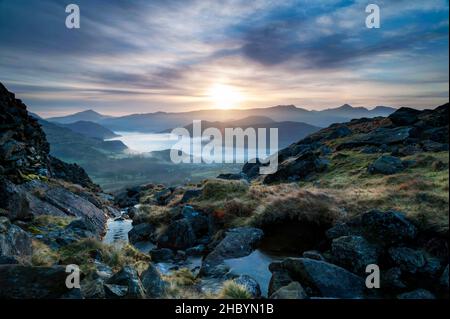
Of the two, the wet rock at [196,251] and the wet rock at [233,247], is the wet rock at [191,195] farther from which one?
the wet rock at [233,247]

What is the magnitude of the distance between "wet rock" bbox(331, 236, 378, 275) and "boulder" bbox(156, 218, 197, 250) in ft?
29.1

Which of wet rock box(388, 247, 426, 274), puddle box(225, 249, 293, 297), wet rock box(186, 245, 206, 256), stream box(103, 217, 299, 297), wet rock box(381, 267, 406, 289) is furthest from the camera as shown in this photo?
wet rock box(186, 245, 206, 256)

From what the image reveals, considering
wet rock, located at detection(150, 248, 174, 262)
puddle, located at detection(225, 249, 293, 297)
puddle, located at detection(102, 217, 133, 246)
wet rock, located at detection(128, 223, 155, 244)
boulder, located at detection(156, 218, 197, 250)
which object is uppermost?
puddle, located at detection(225, 249, 293, 297)

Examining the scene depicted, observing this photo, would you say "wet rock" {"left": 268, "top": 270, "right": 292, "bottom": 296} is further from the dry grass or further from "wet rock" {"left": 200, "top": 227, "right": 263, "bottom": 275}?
the dry grass

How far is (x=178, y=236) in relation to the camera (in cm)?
1822

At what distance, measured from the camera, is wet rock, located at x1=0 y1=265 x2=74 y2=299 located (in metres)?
7.62

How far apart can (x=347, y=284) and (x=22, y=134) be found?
30283 millimetres

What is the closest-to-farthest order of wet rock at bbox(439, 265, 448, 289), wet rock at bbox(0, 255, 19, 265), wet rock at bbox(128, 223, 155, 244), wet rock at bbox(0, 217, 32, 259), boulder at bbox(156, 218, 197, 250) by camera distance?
1. wet rock at bbox(439, 265, 448, 289)
2. wet rock at bbox(0, 255, 19, 265)
3. wet rock at bbox(0, 217, 32, 259)
4. boulder at bbox(156, 218, 197, 250)
5. wet rock at bbox(128, 223, 155, 244)

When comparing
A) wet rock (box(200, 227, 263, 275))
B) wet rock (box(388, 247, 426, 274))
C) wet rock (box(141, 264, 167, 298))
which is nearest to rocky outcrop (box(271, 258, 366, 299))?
wet rock (box(388, 247, 426, 274))

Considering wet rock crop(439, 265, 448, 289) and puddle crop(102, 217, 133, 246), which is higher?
wet rock crop(439, 265, 448, 289)

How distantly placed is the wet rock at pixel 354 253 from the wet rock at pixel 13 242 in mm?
10349

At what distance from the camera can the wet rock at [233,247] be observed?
1290 centimetres

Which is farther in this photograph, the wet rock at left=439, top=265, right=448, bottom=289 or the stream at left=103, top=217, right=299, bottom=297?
the stream at left=103, top=217, right=299, bottom=297
